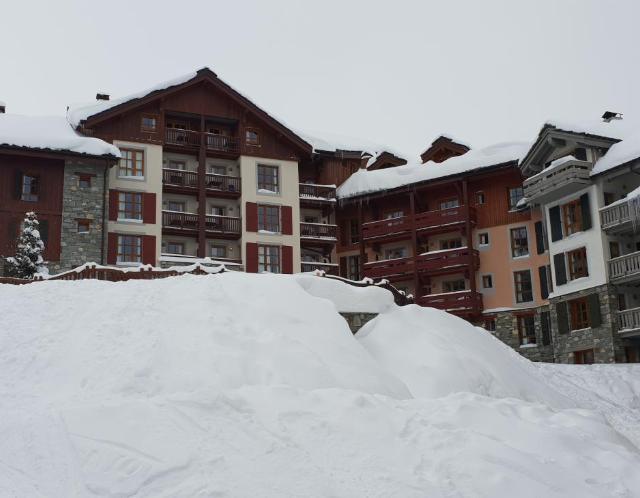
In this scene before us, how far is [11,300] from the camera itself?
19.0 metres

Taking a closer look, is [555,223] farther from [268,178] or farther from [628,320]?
[268,178]

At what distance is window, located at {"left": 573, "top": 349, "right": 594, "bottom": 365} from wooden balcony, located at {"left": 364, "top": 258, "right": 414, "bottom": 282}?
10.9m

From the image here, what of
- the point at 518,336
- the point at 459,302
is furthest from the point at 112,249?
the point at 518,336

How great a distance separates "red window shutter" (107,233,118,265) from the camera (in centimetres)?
3544

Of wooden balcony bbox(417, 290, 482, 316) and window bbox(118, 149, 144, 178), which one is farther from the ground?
window bbox(118, 149, 144, 178)

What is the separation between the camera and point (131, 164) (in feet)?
124

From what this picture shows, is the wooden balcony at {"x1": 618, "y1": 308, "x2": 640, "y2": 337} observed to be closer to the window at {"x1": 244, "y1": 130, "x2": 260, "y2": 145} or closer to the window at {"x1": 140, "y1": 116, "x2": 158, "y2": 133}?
the window at {"x1": 244, "y1": 130, "x2": 260, "y2": 145}

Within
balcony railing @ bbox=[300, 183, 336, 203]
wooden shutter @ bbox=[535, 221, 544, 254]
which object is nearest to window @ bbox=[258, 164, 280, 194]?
balcony railing @ bbox=[300, 183, 336, 203]

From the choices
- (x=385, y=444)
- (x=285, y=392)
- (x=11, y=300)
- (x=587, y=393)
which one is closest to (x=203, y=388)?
(x=285, y=392)

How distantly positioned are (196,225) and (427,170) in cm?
1363

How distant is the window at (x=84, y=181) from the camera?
35.6 m

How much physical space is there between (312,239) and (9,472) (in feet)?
104

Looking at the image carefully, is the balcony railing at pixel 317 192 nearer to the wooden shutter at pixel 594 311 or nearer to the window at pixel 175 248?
the window at pixel 175 248

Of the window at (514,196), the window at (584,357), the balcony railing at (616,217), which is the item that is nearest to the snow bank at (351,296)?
the balcony railing at (616,217)
